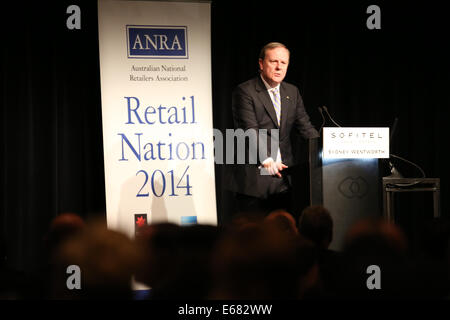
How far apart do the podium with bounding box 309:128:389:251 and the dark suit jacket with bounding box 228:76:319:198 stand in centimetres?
81

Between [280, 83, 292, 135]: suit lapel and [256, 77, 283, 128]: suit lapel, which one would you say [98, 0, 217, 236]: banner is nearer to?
[256, 77, 283, 128]: suit lapel

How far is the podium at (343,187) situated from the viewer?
11.9 feet

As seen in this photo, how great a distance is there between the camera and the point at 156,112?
4555 mm

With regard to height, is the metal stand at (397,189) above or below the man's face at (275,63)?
below

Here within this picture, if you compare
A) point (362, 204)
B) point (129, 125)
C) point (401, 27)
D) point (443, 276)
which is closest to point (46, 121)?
point (129, 125)

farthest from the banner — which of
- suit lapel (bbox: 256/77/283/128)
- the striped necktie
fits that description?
the striped necktie

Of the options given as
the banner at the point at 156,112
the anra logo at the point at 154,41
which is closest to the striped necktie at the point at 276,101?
the banner at the point at 156,112

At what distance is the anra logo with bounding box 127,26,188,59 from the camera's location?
453 centimetres

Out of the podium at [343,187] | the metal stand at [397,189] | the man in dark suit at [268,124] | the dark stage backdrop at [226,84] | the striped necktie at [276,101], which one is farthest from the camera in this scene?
the dark stage backdrop at [226,84]

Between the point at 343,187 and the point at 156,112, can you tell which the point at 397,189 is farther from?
the point at 156,112

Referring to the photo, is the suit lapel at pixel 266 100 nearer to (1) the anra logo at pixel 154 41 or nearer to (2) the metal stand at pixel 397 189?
(1) the anra logo at pixel 154 41

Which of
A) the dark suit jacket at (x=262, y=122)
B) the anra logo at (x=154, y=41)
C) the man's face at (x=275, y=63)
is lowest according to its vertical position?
the dark suit jacket at (x=262, y=122)

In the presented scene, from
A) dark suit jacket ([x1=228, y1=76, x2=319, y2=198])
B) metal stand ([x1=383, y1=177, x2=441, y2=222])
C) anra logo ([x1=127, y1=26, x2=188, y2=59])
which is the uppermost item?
anra logo ([x1=127, y1=26, x2=188, y2=59])
